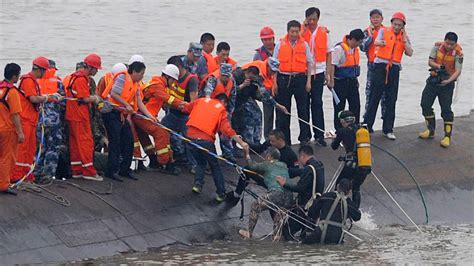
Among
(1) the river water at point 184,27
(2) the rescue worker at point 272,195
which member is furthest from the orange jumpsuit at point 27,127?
(1) the river water at point 184,27

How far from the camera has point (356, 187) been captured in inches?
741

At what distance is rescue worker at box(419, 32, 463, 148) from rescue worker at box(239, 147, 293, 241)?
18.1 ft

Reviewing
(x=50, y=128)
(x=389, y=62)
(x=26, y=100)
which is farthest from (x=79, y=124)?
(x=389, y=62)

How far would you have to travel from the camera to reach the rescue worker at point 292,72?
20.2m

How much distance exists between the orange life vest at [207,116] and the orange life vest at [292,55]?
9.62ft

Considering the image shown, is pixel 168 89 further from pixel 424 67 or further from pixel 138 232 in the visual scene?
pixel 424 67

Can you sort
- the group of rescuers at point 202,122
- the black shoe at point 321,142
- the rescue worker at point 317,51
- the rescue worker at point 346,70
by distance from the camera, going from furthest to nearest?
the black shoe at point 321,142 < the rescue worker at point 346,70 < the rescue worker at point 317,51 < the group of rescuers at point 202,122

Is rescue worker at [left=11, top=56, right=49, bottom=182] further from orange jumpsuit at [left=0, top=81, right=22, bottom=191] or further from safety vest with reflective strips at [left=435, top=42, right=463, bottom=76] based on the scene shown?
safety vest with reflective strips at [left=435, top=42, right=463, bottom=76]

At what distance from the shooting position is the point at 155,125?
60.0 feet

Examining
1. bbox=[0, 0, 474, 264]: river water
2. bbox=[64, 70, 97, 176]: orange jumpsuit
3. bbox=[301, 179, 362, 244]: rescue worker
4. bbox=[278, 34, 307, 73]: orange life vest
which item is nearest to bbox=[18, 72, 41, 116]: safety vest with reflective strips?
bbox=[64, 70, 97, 176]: orange jumpsuit

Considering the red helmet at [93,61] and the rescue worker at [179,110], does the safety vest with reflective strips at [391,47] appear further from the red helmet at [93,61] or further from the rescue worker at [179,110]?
the red helmet at [93,61]

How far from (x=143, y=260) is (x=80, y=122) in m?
2.66

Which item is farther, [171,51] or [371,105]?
[171,51]

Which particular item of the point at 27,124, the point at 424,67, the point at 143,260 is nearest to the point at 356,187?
the point at 143,260
